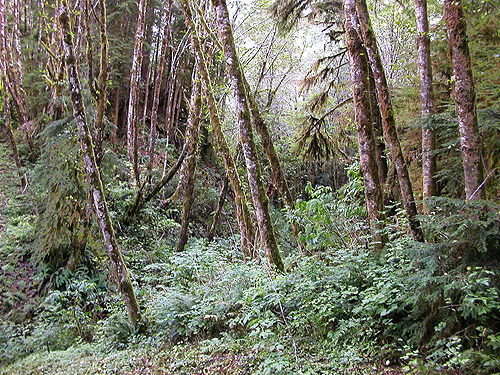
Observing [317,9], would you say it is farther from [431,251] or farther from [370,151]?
[431,251]

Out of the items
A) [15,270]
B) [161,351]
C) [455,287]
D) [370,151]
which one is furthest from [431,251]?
[15,270]

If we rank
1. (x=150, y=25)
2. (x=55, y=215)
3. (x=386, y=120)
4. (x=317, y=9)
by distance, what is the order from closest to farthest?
1. (x=386, y=120)
2. (x=317, y=9)
3. (x=55, y=215)
4. (x=150, y=25)

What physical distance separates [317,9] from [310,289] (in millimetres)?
6741

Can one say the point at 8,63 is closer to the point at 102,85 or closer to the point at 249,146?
the point at 102,85

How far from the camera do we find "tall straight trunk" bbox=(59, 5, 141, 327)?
6.86 m

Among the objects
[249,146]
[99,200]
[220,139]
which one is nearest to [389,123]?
[249,146]

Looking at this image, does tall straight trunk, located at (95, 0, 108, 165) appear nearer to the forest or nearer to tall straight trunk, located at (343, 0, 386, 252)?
the forest

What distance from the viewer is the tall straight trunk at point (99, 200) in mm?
6863

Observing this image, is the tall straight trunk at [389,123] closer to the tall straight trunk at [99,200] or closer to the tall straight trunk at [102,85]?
the tall straight trunk at [99,200]

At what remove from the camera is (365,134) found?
18.7 ft

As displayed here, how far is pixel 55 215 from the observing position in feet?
31.4

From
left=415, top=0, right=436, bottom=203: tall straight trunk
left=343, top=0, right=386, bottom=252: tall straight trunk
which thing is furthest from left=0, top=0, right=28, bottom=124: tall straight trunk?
left=415, top=0, right=436, bottom=203: tall straight trunk

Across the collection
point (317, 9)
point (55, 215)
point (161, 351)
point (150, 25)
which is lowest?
point (161, 351)

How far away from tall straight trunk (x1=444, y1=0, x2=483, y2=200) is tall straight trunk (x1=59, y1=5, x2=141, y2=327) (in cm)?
568
